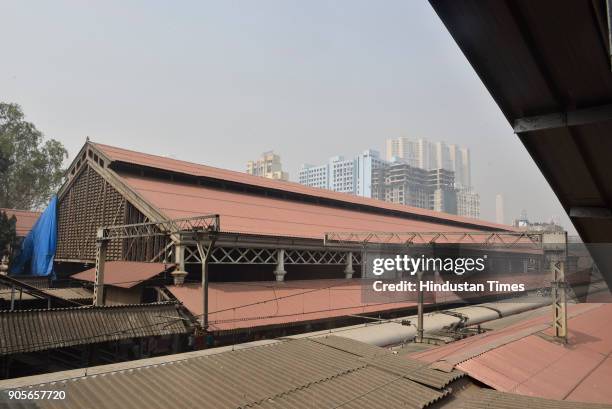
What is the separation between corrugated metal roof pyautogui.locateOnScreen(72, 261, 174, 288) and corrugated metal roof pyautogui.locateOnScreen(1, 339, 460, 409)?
31.3ft

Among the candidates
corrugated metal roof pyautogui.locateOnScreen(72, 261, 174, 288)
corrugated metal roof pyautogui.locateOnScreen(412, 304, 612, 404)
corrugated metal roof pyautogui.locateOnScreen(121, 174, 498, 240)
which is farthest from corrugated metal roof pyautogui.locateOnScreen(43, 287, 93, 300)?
corrugated metal roof pyautogui.locateOnScreen(412, 304, 612, 404)

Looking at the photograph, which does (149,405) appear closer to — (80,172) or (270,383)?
(270,383)

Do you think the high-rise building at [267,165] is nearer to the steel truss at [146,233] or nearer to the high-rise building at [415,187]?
the high-rise building at [415,187]

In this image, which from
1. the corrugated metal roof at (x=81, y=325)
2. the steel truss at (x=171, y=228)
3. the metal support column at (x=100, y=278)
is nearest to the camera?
the corrugated metal roof at (x=81, y=325)

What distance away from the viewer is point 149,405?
6.68m

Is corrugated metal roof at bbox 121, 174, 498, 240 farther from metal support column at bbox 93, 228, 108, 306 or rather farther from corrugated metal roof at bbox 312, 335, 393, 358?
corrugated metal roof at bbox 312, 335, 393, 358

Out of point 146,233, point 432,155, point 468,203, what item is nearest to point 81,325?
point 146,233

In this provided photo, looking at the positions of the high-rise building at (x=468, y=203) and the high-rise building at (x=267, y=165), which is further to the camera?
the high-rise building at (x=468, y=203)

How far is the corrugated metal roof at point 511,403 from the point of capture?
8289 mm

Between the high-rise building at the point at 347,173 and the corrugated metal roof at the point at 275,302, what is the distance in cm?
11904

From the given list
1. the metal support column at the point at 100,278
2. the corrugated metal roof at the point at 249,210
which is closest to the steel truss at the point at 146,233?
the metal support column at the point at 100,278

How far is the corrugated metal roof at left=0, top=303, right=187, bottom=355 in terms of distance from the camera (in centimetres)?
1257

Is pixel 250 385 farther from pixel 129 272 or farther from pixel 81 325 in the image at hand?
pixel 129 272

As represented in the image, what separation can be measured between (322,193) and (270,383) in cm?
2842
